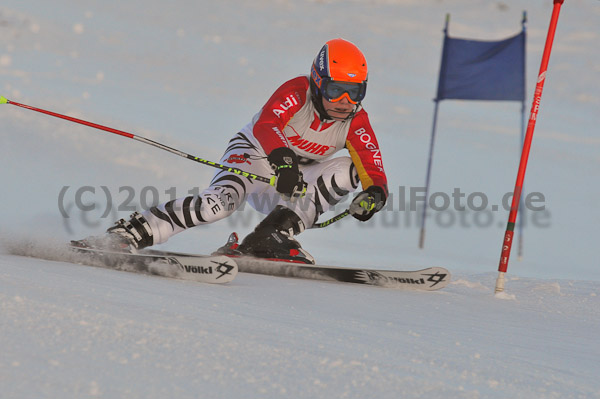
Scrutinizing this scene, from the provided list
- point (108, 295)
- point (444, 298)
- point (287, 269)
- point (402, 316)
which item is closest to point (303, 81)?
point (287, 269)

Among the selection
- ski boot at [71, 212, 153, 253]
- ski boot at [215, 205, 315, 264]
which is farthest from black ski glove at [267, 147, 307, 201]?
ski boot at [71, 212, 153, 253]

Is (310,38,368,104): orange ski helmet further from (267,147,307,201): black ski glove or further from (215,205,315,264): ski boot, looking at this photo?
(215,205,315,264): ski boot

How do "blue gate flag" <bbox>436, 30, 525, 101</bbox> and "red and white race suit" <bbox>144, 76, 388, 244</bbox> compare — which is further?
"blue gate flag" <bbox>436, 30, 525, 101</bbox>

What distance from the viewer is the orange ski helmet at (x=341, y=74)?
4.79 m

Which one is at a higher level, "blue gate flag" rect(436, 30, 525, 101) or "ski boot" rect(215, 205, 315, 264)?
"blue gate flag" rect(436, 30, 525, 101)

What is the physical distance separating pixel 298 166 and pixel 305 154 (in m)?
0.64

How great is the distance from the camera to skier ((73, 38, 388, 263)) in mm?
4590

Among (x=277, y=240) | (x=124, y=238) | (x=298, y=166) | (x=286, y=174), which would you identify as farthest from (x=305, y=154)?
(x=124, y=238)

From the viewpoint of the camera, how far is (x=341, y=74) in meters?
4.78

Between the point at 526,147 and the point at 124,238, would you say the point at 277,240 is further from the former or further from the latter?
the point at 526,147

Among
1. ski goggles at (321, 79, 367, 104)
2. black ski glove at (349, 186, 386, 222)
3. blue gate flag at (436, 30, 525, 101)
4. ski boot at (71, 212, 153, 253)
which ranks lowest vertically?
ski boot at (71, 212, 153, 253)

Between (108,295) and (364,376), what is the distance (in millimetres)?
1173

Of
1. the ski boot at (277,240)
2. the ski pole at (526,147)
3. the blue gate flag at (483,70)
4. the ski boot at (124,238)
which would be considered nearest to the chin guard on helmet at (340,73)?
the ski boot at (277,240)

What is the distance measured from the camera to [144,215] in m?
4.57
